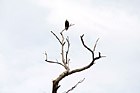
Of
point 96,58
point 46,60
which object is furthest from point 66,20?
point 96,58

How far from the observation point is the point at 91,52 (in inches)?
249

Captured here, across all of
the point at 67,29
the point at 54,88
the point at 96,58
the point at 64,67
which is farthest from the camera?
the point at 67,29

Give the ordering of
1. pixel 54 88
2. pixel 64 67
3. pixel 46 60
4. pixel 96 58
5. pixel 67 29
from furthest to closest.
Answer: pixel 67 29 → pixel 46 60 → pixel 64 67 → pixel 96 58 → pixel 54 88

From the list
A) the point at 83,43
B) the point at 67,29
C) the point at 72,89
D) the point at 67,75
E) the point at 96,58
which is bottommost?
the point at 72,89

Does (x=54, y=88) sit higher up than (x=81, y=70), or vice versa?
(x=81, y=70)

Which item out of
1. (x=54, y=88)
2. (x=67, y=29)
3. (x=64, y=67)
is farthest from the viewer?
(x=67, y=29)

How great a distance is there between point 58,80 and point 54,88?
0.77 feet

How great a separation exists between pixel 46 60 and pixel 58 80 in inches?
56.6

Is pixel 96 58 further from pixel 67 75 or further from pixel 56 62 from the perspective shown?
pixel 56 62

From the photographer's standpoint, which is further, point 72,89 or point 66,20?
point 66,20

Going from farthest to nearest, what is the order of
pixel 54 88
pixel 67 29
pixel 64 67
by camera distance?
pixel 67 29
pixel 64 67
pixel 54 88

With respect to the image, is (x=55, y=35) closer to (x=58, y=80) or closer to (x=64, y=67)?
(x=64, y=67)

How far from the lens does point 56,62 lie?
704cm

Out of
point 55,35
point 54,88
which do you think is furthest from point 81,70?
point 55,35
